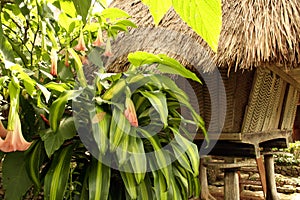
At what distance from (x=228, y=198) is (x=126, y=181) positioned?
1.44m

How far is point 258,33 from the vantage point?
189cm

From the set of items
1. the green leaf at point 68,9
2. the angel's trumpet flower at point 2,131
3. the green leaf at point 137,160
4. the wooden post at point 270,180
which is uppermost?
the green leaf at point 68,9

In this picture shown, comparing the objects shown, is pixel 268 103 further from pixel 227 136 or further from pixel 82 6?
pixel 82 6

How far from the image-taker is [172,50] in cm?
209

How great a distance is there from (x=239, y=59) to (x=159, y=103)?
28.2 inches

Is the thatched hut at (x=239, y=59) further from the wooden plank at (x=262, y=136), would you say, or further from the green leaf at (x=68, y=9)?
the green leaf at (x=68, y=9)

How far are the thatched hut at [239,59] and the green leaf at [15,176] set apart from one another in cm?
99

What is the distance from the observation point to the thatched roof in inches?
71.9

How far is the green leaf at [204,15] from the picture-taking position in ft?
0.84

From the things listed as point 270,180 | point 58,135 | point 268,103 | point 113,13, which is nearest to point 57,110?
point 58,135

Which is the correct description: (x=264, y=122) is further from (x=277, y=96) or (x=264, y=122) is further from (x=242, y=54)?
(x=242, y=54)

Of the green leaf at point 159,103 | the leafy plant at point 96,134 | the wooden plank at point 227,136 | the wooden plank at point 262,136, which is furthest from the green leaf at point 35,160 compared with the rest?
the wooden plank at point 262,136

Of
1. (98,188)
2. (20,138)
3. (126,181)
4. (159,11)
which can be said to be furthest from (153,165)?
(159,11)

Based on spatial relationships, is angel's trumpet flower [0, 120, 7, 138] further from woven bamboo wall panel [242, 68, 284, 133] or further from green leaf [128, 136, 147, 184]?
woven bamboo wall panel [242, 68, 284, 133]
